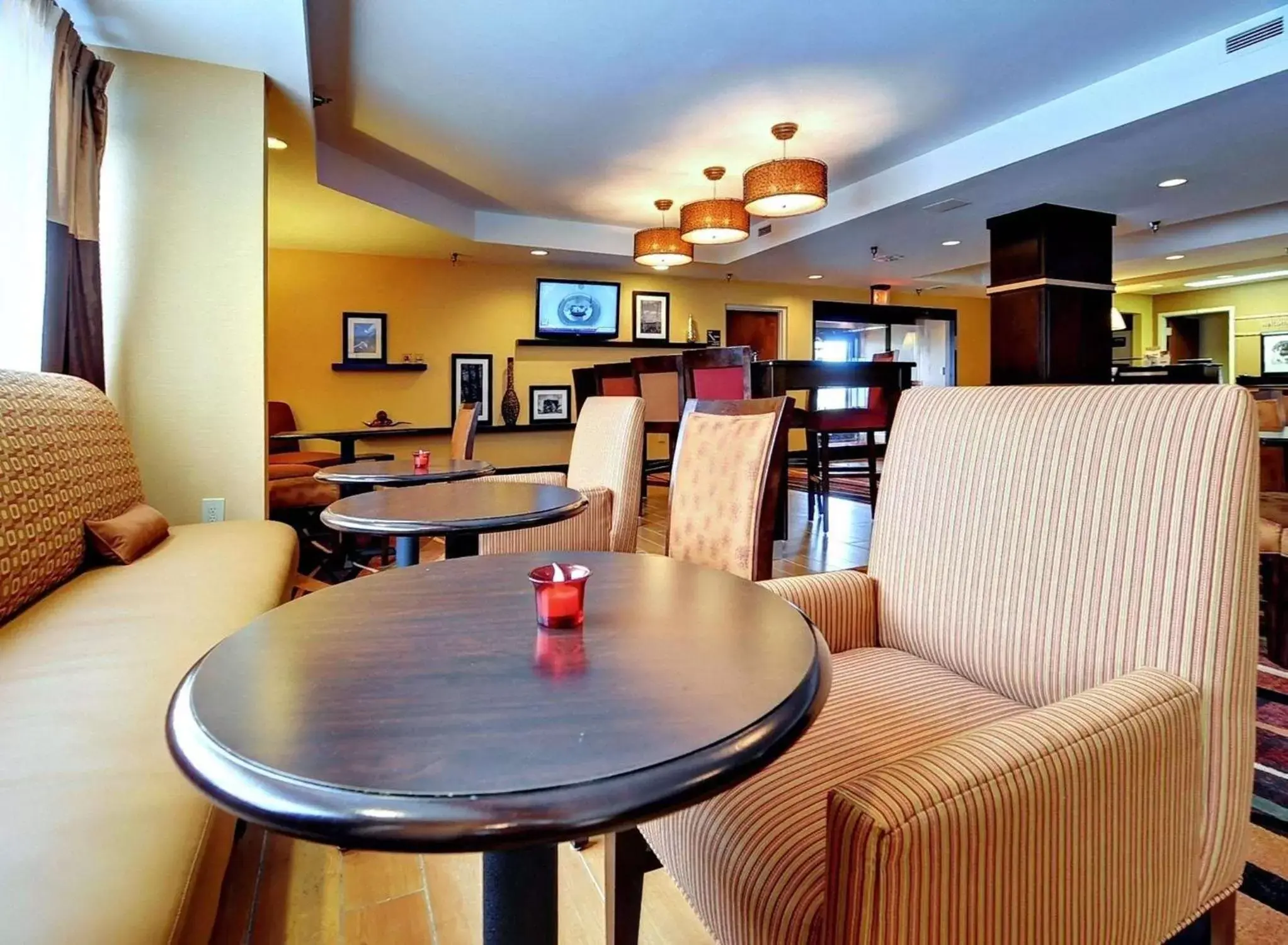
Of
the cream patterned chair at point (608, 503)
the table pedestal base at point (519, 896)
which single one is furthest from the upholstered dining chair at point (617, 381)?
the table pedestal base at point (519, 896)

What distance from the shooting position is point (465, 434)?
3680 millimetres

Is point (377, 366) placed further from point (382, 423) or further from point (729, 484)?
point (729, 484)

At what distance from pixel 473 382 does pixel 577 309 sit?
1316 mm

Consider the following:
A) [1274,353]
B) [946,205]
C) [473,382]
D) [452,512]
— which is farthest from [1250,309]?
[452,512]

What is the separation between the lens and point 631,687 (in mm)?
627

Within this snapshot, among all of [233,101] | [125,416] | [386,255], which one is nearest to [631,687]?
[125,416]

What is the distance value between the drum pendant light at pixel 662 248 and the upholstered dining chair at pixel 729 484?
3.49 m

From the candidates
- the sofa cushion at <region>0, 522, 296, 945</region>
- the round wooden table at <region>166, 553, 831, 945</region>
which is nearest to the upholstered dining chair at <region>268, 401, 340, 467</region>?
the sofa cushion at <region>0, 522, 296, 945</region>

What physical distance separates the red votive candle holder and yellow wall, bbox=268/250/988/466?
5638 mm

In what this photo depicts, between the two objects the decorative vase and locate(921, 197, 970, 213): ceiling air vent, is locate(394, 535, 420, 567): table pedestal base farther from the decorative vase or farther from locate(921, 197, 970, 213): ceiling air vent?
the decorative vase

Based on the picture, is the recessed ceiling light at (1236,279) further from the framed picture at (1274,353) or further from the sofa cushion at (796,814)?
the sofa cushion at (796,814)

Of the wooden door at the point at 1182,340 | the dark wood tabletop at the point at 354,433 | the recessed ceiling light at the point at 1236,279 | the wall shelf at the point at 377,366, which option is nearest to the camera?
the dark wood tabletop at the point at 354,433

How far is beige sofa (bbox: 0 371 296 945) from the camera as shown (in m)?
0.65

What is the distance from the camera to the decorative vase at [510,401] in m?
6.61
